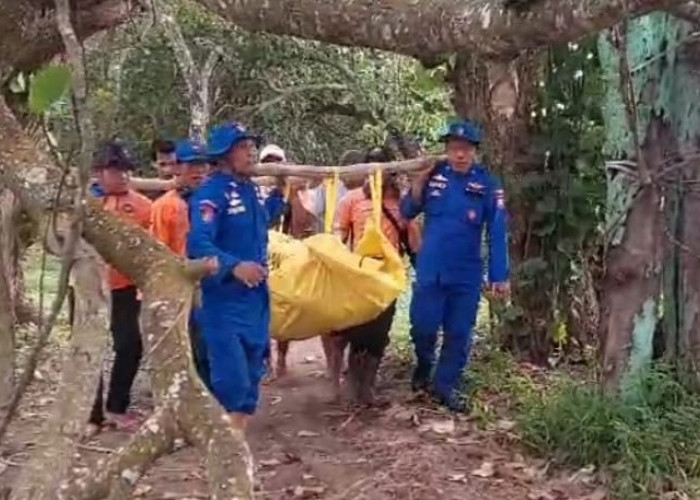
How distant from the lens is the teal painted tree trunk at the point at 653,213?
6379mm

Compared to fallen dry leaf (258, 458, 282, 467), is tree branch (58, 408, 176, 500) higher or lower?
higher

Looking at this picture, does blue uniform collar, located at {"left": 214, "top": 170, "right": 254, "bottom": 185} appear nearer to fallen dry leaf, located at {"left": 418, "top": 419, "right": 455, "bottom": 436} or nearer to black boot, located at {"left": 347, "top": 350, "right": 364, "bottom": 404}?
fallen dry leaf, located at {"left": 418, "top": 419, "right": 455, "bottom": 436}

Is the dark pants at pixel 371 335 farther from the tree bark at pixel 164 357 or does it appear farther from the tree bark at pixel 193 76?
the tree bark at pixel 193 76

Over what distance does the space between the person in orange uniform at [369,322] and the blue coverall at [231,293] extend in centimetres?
145

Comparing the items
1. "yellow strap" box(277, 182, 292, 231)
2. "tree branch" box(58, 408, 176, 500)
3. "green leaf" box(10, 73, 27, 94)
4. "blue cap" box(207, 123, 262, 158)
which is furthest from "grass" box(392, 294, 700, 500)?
"tree branch" box(58, 408, 176, 500)

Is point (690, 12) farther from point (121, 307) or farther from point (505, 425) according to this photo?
point (121, 307)

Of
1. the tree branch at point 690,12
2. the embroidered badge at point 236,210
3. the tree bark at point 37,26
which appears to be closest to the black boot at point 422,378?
the embroidered badge at point 236,210

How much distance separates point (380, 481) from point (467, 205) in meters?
1.84

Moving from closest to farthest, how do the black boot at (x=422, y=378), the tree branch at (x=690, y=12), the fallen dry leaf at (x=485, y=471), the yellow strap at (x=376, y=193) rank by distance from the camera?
the tree branch at (x=690, y=12) < the fallen dry leaf at (x=485, y=471) < the yellow strap at (x=376, y=193) < the black boot at (x=422, y=378)

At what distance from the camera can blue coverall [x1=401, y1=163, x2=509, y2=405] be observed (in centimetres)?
736

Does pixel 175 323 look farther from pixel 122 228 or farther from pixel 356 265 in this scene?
pixel 356 265

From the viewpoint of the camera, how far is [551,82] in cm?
846

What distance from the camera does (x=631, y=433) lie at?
6.05 metres

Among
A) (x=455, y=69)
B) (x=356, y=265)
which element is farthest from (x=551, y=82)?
(x=356, y=265)
